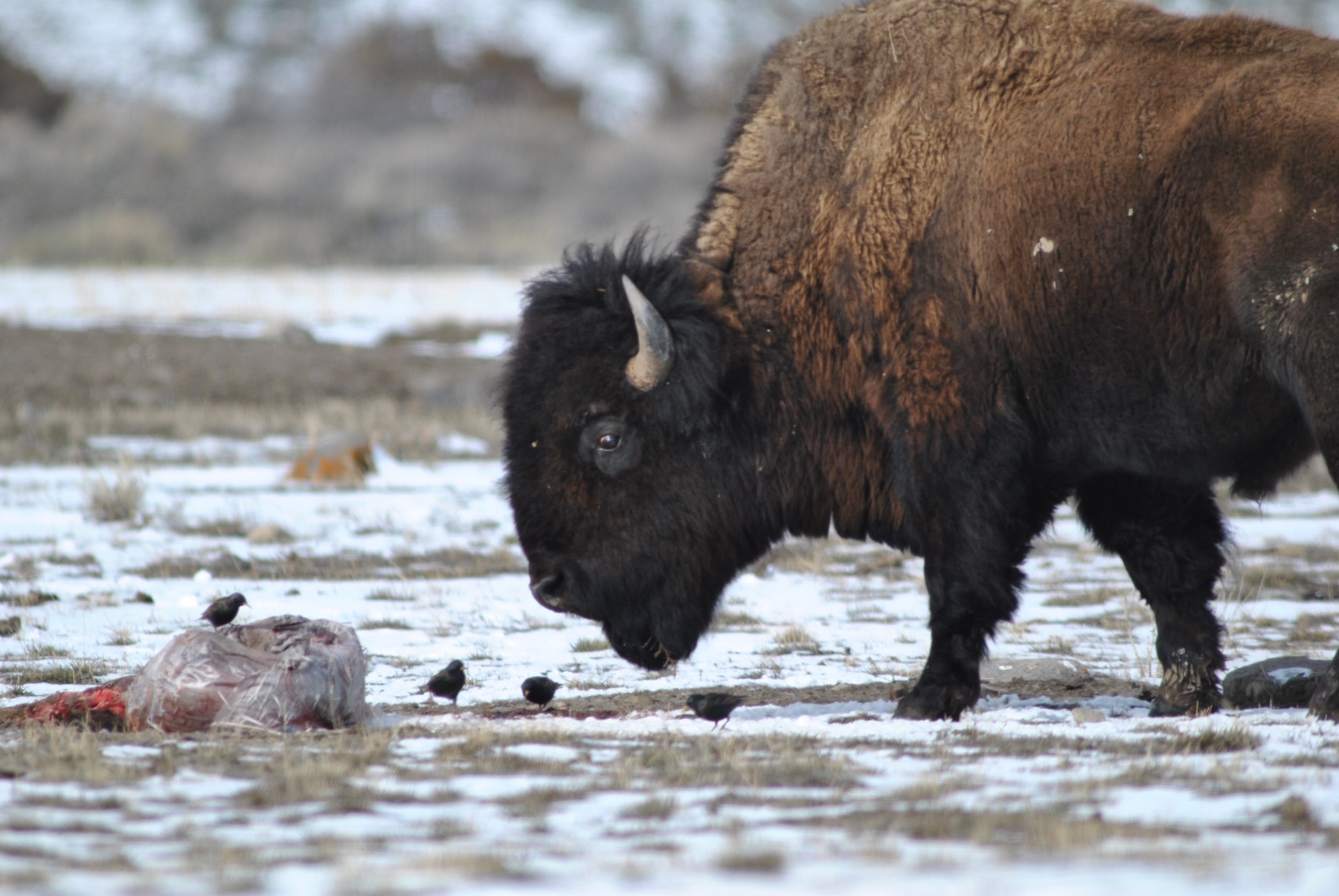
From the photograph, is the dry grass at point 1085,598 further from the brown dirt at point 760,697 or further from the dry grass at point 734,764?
the dry grass at point 734,764

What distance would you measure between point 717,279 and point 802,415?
0.58 metres

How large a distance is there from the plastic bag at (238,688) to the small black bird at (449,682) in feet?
1.26

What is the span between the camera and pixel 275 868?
119 inches

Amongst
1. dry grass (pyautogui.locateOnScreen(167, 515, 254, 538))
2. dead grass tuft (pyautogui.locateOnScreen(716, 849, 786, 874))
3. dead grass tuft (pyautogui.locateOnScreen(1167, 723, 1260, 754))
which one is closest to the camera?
dead grass tuft (pyautogui.locateOnScreen(716, 849, 786, 874))

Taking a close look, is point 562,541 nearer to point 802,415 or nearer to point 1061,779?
point 802,415

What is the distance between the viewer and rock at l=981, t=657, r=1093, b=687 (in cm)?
607

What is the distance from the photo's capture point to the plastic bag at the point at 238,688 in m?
4.76

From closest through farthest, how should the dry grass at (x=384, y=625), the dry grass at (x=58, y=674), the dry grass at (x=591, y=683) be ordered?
the dry grass at (x=58, y=674), the dry grass at (x=591, y=683), the dry grass at (x=384, y=625)

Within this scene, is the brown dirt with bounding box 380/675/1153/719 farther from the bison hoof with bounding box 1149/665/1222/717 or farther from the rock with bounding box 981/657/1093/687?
the bison hoof with bounding box 1149/665/1222/717

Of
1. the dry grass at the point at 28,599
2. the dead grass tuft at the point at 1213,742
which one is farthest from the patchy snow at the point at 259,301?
the dead grass tuft at the point at 1213,742

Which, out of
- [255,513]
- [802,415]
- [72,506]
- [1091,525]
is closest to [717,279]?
[802,415]

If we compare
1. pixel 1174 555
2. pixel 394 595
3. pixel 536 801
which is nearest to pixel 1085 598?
pixel 1174 555

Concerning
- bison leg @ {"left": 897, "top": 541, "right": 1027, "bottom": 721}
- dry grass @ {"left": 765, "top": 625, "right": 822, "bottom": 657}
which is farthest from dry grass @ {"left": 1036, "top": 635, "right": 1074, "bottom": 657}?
bison leg @ {"left": 897, "top": 541, "right": 1027, "bottom": 721}

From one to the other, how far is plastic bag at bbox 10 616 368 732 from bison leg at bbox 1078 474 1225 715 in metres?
2.63
